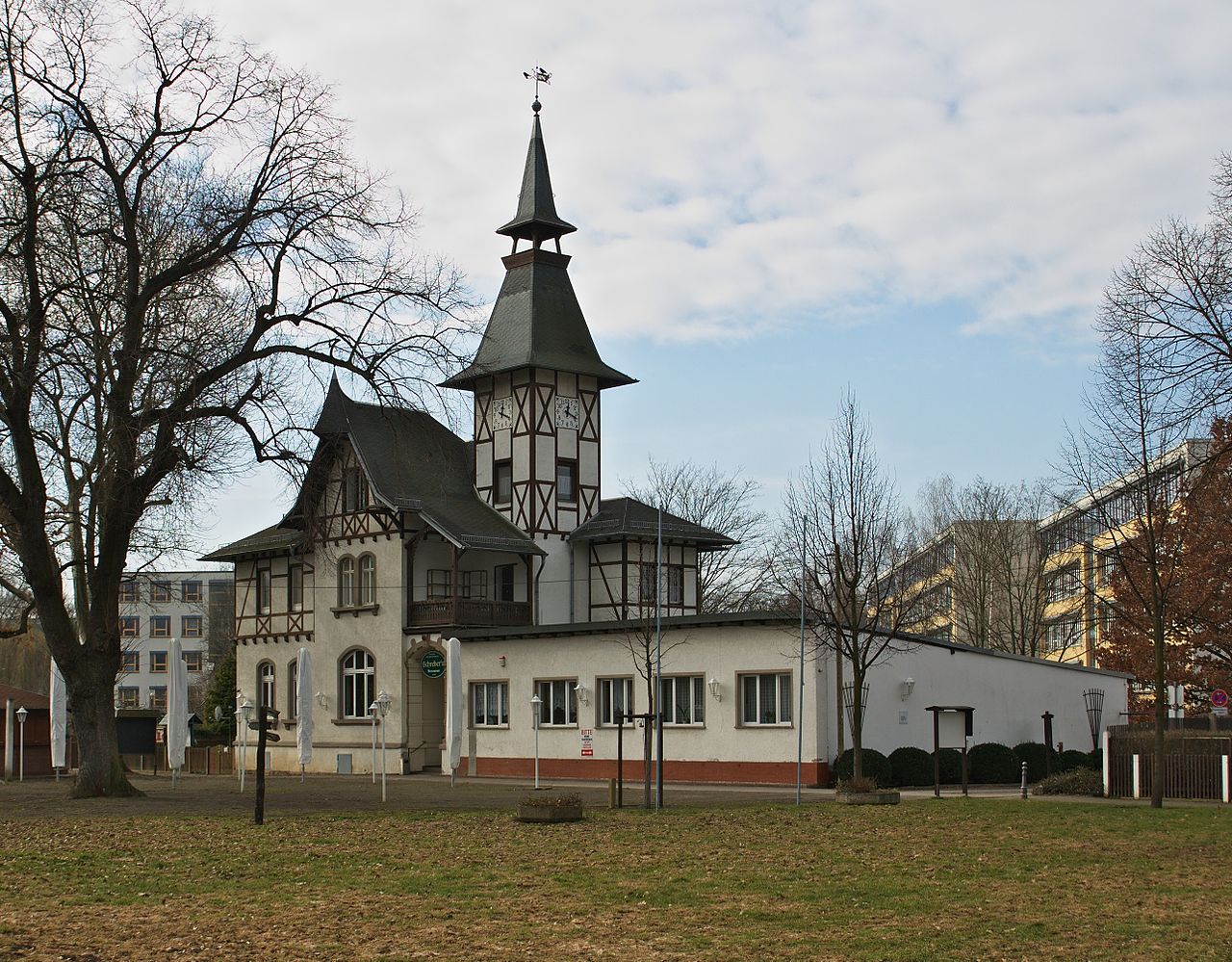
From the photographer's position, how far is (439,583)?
149ft

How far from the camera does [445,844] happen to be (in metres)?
16.9

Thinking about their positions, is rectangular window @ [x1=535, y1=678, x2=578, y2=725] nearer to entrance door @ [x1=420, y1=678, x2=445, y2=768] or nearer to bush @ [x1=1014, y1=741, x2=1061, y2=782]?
entrance door @ [x1=420, y1=678, x2=445, y2=768]

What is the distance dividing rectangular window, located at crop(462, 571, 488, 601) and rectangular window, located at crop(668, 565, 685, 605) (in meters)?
5.92

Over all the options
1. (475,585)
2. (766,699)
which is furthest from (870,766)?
(475,585)

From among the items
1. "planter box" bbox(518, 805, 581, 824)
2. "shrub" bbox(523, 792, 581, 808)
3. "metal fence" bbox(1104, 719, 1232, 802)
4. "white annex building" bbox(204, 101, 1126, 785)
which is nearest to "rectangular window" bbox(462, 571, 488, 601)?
"white annex building" bbox(204, 101, 1126, 785)

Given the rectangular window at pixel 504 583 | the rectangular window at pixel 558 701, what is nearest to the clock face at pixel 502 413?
the rectangular window at pixel 504 583

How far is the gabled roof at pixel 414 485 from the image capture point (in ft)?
145

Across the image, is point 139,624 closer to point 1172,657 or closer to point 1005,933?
point 1172,657

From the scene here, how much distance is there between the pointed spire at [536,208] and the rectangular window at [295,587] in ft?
43.6

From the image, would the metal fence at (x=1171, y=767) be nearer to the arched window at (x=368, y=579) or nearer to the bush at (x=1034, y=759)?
the bush at (x=1034, y=759)

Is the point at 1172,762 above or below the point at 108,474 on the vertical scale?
below

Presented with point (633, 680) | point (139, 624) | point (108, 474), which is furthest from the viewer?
point (139, 624)

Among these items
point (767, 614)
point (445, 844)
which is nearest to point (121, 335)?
point (445, 844)

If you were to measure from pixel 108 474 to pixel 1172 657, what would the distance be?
32.0m
